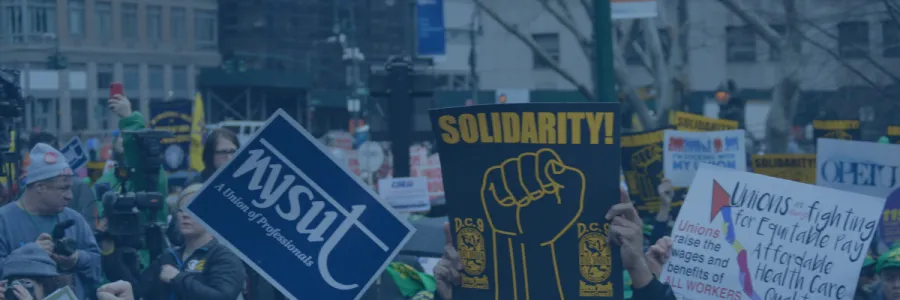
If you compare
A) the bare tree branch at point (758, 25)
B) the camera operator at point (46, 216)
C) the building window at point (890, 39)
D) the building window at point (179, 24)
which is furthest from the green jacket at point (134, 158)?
the building window at point (179, 24)

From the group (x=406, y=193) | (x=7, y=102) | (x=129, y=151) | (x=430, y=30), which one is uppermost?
(x=430, y=30)

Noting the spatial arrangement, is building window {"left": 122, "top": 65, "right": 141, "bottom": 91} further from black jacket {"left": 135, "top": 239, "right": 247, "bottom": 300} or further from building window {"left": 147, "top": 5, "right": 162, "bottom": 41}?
black jacket {"left": 135, "top": 239, "right": 247, "bottom": 300}

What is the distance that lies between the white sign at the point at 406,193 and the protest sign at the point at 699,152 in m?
3.40

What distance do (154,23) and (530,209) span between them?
4004 cm

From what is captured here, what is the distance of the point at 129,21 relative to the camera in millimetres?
40750

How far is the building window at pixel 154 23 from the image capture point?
42.5 metres

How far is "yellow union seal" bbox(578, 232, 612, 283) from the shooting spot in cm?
435

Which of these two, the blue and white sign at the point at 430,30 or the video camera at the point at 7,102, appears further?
the blue and white sign at the point at 430,30

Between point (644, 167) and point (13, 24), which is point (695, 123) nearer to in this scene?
point (644, 167)

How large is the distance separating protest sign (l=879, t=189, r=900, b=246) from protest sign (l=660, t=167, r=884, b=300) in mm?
2658

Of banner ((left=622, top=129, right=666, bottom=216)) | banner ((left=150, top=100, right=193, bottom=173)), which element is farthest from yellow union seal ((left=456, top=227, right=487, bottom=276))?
banner ((left=150, top=100, right=193, bottom=173))

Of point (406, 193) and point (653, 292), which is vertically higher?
point (653, 292)

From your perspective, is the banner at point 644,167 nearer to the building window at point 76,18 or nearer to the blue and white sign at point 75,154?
the blue and white sign at point 75,154

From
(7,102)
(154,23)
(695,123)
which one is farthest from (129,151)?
(154,23)
